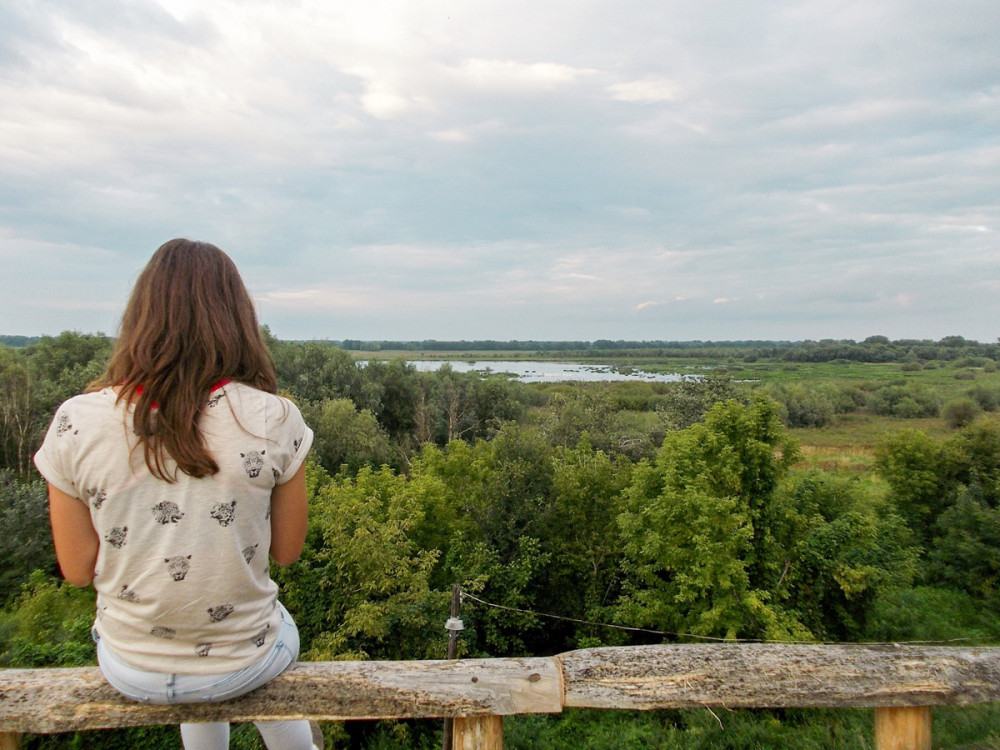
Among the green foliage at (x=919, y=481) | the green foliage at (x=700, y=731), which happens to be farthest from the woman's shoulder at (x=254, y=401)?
the green foliage at (x=919, y=481)

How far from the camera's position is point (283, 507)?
184cm

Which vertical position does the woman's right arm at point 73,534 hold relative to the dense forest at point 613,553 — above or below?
above

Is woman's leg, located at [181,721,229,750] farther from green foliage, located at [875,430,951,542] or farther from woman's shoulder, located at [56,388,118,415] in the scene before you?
green foliage, located at [875,430,951,542]

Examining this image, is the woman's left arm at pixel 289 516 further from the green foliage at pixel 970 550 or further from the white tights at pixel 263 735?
the green foliage at pixel 970 550

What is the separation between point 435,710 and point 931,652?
2.17 meters

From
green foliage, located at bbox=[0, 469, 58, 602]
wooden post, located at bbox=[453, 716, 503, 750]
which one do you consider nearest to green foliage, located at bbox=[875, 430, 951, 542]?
wooden post, located at bbox=[453, 716, 503, 750]

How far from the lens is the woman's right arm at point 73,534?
5.41 ft

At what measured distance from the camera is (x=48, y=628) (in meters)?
14.4

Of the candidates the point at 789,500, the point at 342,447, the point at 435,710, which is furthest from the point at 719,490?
the point at 342,447

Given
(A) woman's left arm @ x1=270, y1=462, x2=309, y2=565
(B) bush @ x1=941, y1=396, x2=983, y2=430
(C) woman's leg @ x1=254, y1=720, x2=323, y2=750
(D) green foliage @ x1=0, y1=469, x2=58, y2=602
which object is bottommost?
(D) green foliage @ x1=0, y1=469, x2=58, y2=602

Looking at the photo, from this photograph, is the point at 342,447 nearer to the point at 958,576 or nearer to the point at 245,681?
the point at 958,576

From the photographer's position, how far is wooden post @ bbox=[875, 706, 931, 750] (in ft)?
7.93

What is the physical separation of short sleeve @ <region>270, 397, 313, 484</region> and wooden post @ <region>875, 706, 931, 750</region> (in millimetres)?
2633

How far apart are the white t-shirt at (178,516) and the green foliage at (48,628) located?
10.6m
